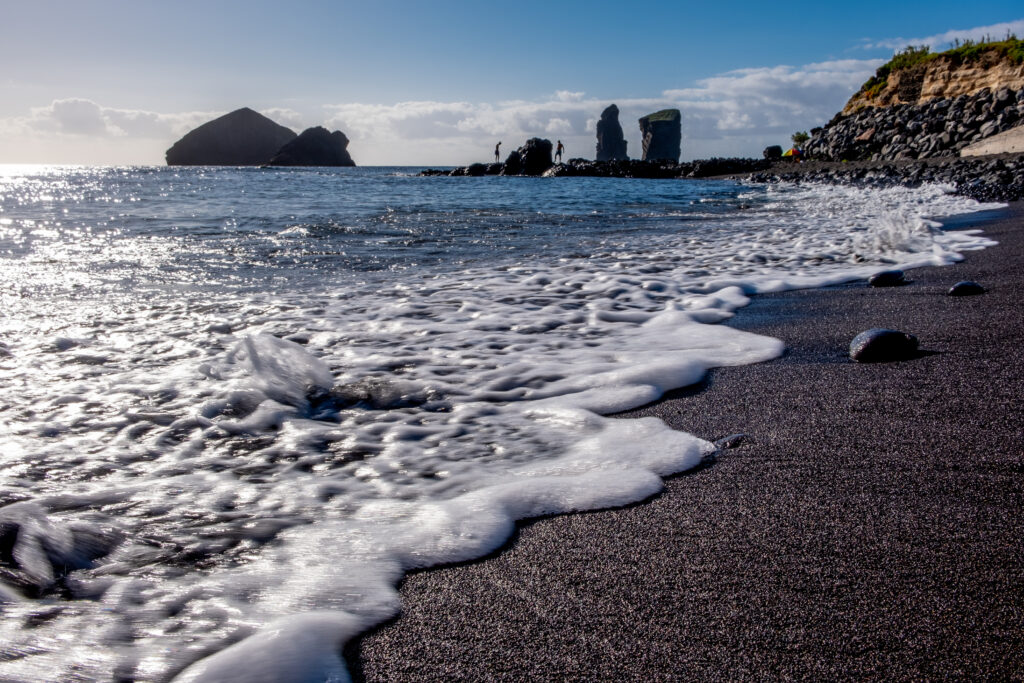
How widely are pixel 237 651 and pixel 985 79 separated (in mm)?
33164

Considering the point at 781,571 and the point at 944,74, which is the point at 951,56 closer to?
the point at 944,74

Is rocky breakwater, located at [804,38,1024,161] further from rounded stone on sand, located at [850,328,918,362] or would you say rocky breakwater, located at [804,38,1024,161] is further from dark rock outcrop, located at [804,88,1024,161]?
rounded stone on sand, located at [850,328,918,362]

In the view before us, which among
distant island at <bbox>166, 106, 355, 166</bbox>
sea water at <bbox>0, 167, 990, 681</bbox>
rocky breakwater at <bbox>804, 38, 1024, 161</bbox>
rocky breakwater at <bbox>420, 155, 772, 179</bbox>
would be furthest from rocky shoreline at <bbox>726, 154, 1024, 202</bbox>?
distant island at <bbox>166, 106, 355, 166</bbox>

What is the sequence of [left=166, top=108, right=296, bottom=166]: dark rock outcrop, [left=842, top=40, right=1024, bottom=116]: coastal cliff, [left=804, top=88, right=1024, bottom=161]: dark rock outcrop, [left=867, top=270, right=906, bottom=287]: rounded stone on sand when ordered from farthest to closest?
[left=166, top=108, right=296, bottom=166]: dark rock outcrop → [left=842, top=40, right=1024, bottom=116]: coastal cliff → [left=804, top=88, right=1024, bottom=161]: dark rock outcrop → [left=867, top=270, right=906, bottom=287]: rounded stone on sand

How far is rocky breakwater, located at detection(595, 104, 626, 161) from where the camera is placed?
140m

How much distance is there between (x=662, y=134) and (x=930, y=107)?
11991 centimetres

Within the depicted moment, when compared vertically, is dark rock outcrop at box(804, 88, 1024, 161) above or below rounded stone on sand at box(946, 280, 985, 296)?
above

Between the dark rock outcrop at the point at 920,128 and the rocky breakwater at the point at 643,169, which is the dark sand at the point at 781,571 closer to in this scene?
the dark rock outcrop at the point at 920,128

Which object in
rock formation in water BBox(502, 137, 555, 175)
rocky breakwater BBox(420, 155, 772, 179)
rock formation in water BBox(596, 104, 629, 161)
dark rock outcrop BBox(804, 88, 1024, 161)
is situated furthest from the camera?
rock formation in water BBox(596, 104, 629, 161)

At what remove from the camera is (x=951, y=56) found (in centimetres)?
2830

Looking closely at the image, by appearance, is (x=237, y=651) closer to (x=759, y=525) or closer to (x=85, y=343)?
(x=759, y=525)

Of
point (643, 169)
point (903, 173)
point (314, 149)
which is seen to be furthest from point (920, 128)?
point (314, 149)

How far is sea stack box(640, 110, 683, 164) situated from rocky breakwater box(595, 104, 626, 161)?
13.0 feet

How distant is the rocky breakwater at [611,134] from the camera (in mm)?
139625
